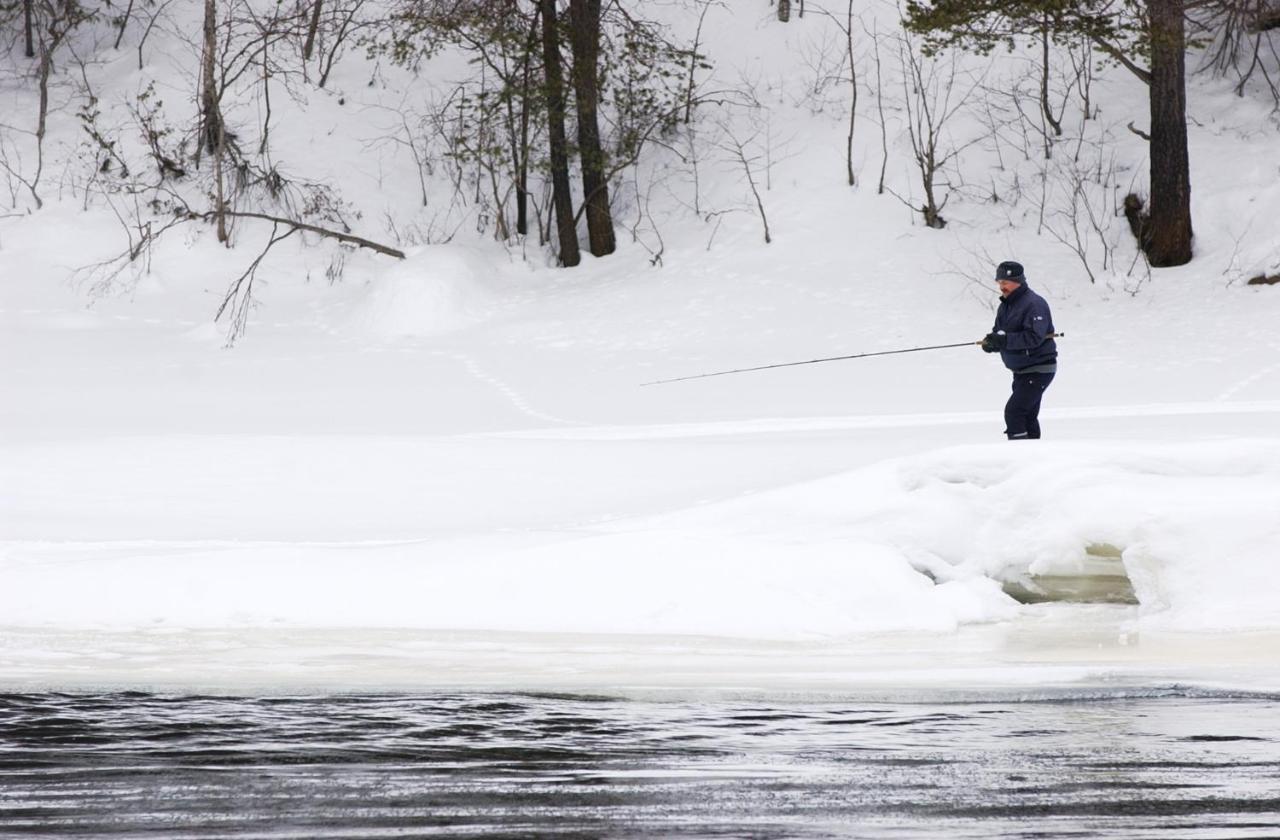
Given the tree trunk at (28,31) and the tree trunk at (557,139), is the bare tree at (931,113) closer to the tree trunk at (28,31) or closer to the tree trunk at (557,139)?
the tree trunk at (557,139)

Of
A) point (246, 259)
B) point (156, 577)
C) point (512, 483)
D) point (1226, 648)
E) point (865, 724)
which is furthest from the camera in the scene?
point (246, 259)

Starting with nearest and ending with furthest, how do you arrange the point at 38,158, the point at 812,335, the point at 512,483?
the point at 512,483 < the point at 812,335 < the point at 38,158

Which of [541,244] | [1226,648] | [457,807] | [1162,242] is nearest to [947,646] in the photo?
[1226,648]

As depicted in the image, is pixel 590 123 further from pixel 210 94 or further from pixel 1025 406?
pixel 1025 406

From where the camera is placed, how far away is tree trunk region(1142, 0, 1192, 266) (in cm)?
1852

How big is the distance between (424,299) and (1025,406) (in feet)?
43.9

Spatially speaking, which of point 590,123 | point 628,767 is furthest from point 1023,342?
point 590,123

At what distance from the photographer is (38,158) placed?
25.7 meters

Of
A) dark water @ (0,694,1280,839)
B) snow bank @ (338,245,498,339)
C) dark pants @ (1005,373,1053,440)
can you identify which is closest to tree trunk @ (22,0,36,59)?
snow bank @ (338,245,498,339)

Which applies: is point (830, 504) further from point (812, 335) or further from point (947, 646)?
point (812, 335)

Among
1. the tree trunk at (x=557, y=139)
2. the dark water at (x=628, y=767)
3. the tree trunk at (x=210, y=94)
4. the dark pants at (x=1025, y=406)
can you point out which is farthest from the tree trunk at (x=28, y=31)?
the dark water at (x=628, y=767)

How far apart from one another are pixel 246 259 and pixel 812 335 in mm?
9843

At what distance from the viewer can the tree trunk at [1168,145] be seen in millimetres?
18516

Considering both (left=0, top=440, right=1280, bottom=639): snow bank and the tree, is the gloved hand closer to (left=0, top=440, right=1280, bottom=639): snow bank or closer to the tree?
(left=0, top=440, right=1280, bottom=639): snow bank
